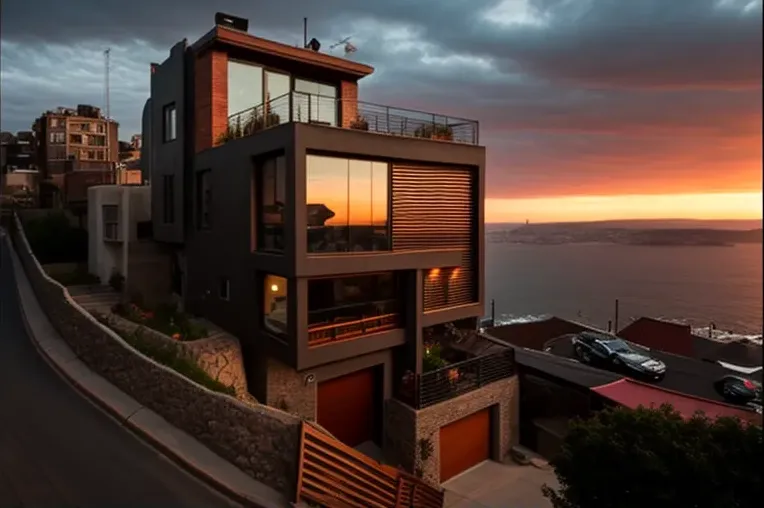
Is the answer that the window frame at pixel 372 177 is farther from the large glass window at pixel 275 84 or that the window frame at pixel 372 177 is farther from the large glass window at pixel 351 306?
the large glass window at pixel 275 84

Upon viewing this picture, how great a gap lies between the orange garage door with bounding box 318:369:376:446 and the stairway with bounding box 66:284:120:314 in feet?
21.7

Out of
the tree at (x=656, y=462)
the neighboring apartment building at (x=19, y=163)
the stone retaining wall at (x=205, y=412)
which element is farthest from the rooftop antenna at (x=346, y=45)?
the neighboring apartment building at (x=19, y=163)

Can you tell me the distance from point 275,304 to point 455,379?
16.4ft

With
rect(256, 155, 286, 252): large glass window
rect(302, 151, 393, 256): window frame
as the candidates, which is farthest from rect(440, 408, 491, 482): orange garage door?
rect(256, 155, 286, 252): large glass window

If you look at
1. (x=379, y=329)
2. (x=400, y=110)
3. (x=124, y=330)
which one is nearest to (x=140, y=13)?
(x=400, y=110)

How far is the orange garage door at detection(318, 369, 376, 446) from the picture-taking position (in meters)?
11.8

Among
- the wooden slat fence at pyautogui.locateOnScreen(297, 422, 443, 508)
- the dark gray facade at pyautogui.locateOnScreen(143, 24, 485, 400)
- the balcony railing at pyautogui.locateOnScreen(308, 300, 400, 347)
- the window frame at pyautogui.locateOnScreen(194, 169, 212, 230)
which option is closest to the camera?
the wooden slat fence at pyautogui.locateOnScreen(297, 422, 443, 508)

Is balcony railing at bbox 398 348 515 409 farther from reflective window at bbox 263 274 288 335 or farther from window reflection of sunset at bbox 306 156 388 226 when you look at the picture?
window reflection of sunset at bbox 306 156 388 226

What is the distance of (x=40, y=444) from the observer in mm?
7703

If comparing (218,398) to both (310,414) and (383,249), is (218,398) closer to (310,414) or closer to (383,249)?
(310,414)

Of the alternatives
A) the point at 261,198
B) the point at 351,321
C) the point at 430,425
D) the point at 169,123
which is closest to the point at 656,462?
the point at 430,425

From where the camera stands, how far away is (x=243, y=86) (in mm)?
13438

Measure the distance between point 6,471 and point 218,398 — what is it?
2934mm

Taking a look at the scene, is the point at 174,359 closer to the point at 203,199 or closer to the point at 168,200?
the point at 203,199
